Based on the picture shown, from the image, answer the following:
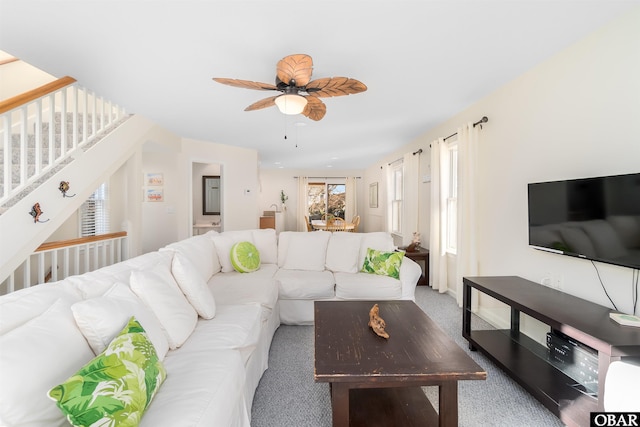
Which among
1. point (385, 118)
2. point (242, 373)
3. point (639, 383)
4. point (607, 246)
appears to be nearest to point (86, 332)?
point (242, 373)

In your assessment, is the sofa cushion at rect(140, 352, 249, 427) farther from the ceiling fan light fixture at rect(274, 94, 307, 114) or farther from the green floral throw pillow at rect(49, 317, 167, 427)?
the ceiling fan light fixture at rect(274, 94, 307, 114)

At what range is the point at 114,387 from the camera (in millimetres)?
903

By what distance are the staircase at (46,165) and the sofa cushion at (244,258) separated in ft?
4.82

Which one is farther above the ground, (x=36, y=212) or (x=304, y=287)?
(x=36, y=212)

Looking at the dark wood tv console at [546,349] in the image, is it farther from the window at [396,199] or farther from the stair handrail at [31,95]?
the window at [396,199]

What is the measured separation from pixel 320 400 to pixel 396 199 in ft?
17.0

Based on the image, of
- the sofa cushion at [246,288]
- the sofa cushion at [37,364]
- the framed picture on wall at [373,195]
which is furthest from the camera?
the framed picture on wall at [373,195]

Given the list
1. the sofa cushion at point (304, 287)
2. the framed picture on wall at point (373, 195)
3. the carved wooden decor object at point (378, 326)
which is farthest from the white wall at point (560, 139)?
the framed picture on wall at point (373, 195)

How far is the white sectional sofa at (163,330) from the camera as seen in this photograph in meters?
0.85

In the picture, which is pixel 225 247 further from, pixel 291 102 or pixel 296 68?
pixel 296 68

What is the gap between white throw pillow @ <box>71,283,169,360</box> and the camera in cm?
108

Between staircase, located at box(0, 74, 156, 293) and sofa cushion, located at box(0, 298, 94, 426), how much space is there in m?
1.47

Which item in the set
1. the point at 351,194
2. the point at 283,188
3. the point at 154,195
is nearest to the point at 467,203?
the point at 154,195

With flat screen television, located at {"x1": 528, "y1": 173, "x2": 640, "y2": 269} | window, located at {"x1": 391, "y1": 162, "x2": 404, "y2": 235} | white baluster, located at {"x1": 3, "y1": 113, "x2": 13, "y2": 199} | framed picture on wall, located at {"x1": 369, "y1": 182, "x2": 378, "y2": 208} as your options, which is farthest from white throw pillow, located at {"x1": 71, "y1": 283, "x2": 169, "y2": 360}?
framed picture on wall, located at {"x1": 369, "y1": 182, "x2": 378, "y2": 208}
